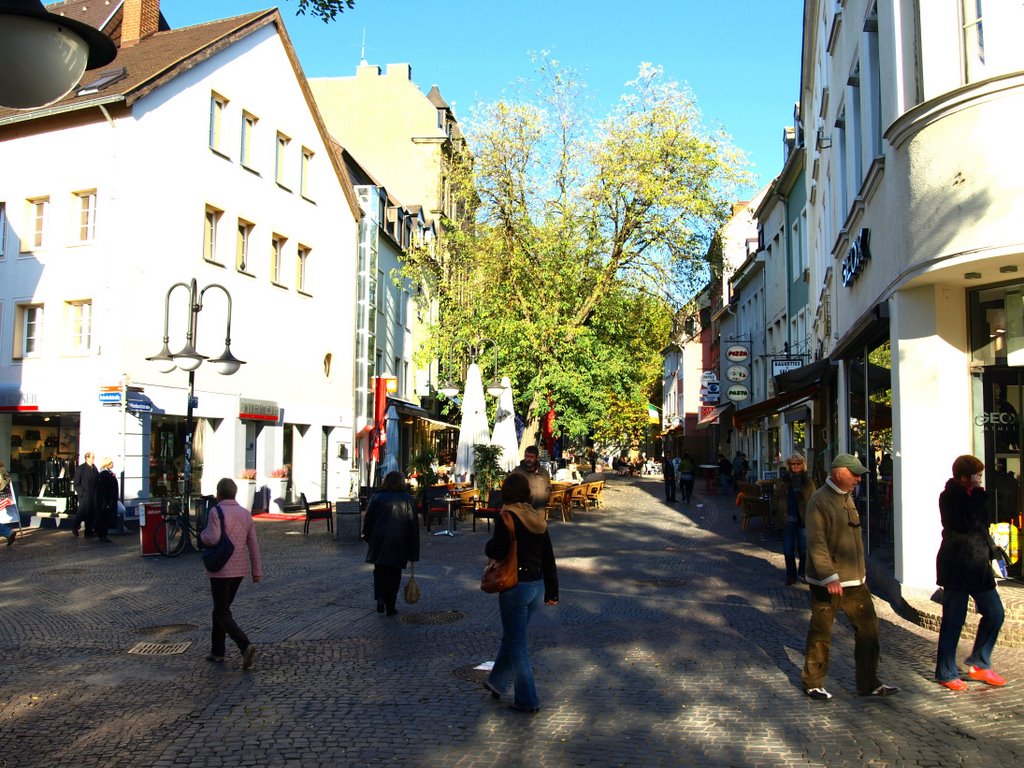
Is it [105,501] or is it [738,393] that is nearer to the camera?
[105,501]

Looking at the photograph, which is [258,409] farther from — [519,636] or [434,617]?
[519,636]

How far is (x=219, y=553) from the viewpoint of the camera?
322 inches

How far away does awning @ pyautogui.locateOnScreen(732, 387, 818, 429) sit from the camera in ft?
63.6

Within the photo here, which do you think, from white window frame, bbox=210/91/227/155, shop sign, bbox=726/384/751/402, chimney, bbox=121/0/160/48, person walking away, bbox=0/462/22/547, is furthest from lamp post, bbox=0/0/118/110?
shop sign, bbox=726/384/751/402

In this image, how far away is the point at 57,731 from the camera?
6121 millimetres

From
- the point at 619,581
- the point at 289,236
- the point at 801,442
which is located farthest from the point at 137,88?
the point at 801,442

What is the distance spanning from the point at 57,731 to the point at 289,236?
77.5 feet

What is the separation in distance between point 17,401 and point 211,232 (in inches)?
249

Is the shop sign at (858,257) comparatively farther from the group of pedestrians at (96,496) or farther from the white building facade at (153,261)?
the group of pedestrians at (96,496)

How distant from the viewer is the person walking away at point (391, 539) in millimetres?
10352

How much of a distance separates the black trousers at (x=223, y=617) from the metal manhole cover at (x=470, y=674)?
1823mm

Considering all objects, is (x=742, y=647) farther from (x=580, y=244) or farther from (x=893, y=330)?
(x=580, y=244)

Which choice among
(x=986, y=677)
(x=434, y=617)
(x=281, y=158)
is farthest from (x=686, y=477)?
(x=986, y=677)

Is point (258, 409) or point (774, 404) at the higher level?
point (258, 409)
